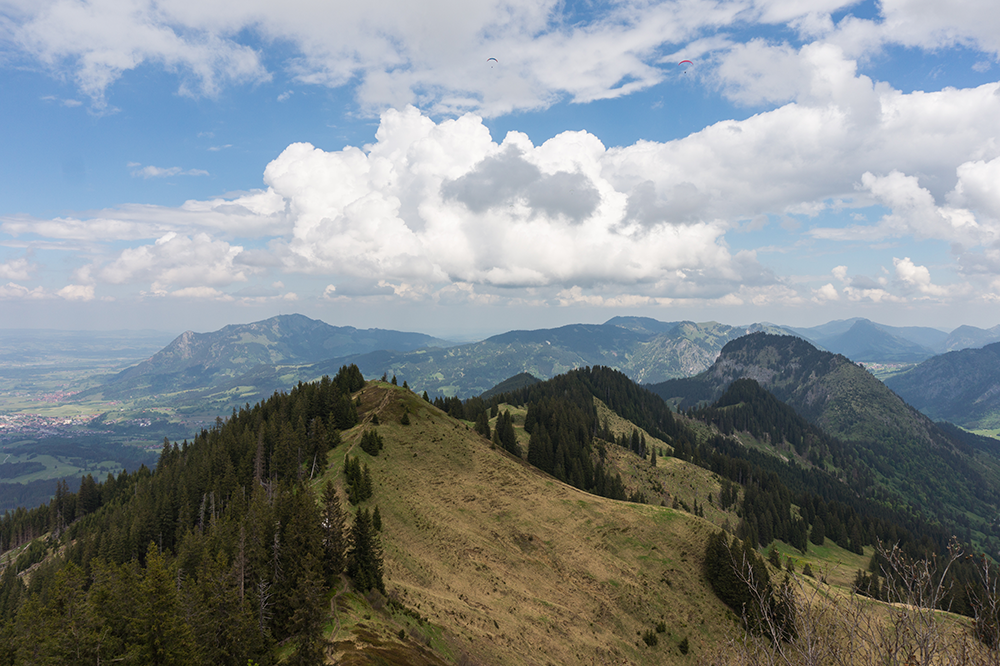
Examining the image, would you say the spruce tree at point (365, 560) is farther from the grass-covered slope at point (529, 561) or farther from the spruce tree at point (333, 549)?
the grass-covered slope at point (529, 561)

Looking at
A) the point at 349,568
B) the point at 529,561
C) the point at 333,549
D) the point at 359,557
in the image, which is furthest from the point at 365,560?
the point at 529,561

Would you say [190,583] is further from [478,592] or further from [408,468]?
[408,468]

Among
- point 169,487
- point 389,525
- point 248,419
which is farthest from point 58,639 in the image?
point 248,419

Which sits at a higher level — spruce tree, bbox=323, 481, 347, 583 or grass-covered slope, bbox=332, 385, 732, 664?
spruce tree, bbox=323, 481, 347, 583

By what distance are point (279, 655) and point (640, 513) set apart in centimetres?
6859

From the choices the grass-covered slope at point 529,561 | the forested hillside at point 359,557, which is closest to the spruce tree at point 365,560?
the forested hillside at point 359,557

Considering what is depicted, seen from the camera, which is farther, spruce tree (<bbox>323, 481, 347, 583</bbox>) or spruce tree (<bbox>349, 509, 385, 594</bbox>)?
spruce tree (<bbox>349, 509, 385, 594</bbox>)

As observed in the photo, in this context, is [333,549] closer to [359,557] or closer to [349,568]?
[359,557]

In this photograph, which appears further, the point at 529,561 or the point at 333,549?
the point at 529,561

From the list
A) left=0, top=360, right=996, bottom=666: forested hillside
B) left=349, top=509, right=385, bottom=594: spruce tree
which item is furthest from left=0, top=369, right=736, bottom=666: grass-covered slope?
left=349, top=509, right=385, bottom=594: spruce tree

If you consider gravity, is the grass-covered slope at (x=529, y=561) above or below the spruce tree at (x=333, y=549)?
below

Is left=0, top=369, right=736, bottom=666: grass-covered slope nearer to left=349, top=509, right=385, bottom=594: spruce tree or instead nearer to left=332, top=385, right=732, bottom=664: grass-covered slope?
left=332, top=385, right=732, bottom=664: grass-covered slope

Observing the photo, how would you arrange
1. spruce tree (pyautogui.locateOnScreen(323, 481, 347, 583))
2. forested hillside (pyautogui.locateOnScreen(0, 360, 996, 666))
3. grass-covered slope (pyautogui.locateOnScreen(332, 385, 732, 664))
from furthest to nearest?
grass-covered slope (pyautogui.locateOnScreen(332, 385, 732, 664)) → spruce tree (pyautogui.locateOnScreen(323, 481, 347, 583)) → forested hillside (pyautogui.locateOnScreen(0, 360, 996, 666))

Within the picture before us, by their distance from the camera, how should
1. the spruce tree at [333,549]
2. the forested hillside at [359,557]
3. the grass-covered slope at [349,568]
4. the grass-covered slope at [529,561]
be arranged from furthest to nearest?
the grass-covered slope at [529,561] → the spruce tree at [333,549] → the forested hillside at [359,557] → the grass-covered slope at [349,568]
